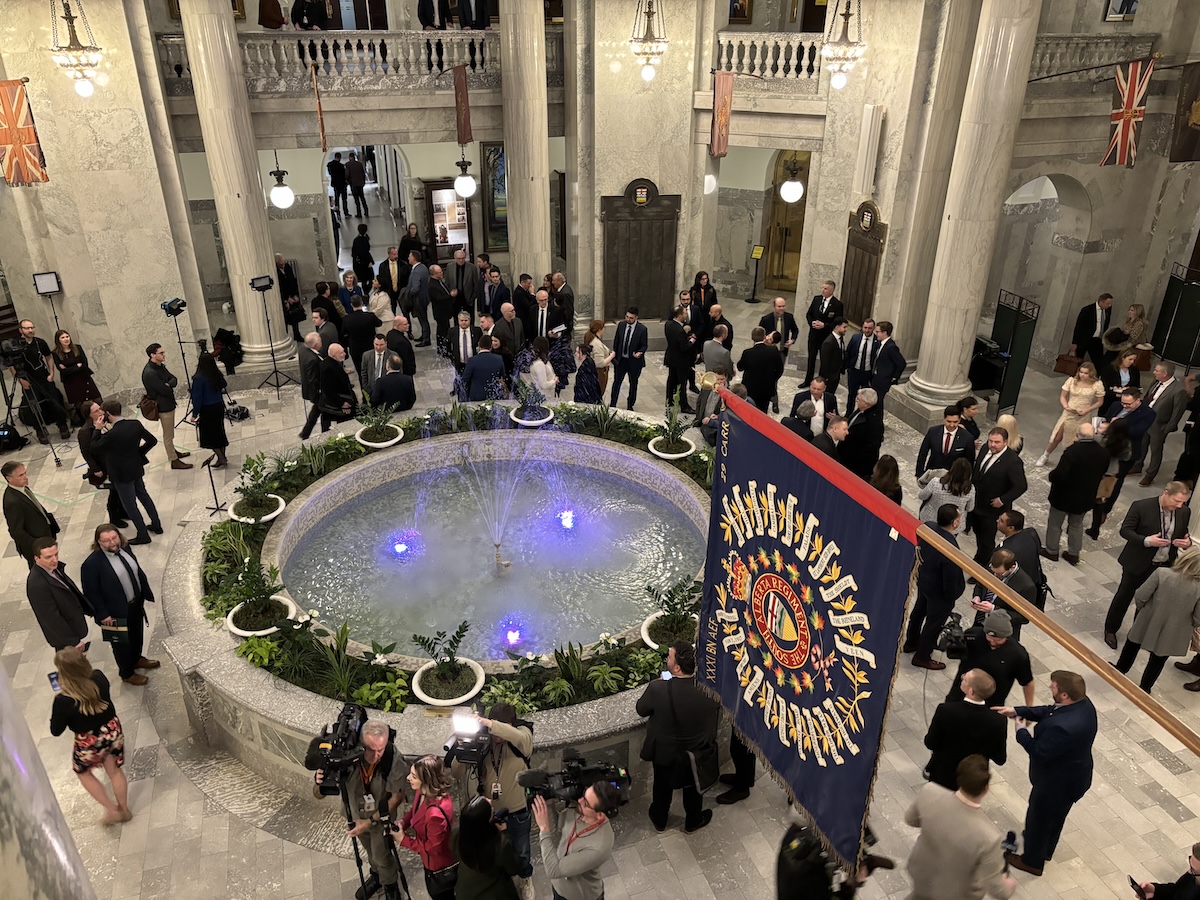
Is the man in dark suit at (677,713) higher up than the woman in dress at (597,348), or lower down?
lower down

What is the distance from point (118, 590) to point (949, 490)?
7045 mm

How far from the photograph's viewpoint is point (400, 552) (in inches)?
361

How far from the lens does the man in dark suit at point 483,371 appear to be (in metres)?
11.1

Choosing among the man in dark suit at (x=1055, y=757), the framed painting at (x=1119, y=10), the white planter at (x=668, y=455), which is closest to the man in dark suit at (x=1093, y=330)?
the framed painting at (x=1119, y=10)

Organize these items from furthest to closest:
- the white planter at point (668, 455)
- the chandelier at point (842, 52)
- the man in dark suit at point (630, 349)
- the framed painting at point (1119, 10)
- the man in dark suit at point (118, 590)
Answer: the framed painting at point (1119, 10) → the man in dark suit at point (630, 349) → the chandelier at point (842, 52) → the white planter at point (668, 455) → the man in dark suit at point (118, 590)

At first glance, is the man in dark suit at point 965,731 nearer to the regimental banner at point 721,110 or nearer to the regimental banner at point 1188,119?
the regimental banner at point 1188,119

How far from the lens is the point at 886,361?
11.4 metres

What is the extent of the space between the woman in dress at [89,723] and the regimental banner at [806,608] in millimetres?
3995

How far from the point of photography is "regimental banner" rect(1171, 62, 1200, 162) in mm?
11258

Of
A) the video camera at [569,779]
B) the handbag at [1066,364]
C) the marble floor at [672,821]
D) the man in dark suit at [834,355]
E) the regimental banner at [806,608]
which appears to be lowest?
the marble floor at [672,821]

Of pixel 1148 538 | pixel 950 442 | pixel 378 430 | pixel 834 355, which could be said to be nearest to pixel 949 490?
pixel 950 442

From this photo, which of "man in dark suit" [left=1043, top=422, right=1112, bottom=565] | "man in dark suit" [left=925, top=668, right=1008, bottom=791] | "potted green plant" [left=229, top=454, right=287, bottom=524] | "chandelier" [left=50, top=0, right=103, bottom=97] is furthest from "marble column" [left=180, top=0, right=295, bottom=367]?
"man in dark suit" [left=925, top=668, right=1008, bottom=791]

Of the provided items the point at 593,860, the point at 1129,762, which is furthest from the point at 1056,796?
the point at 593,860

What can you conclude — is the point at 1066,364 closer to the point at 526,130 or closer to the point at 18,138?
the point at 526,130
